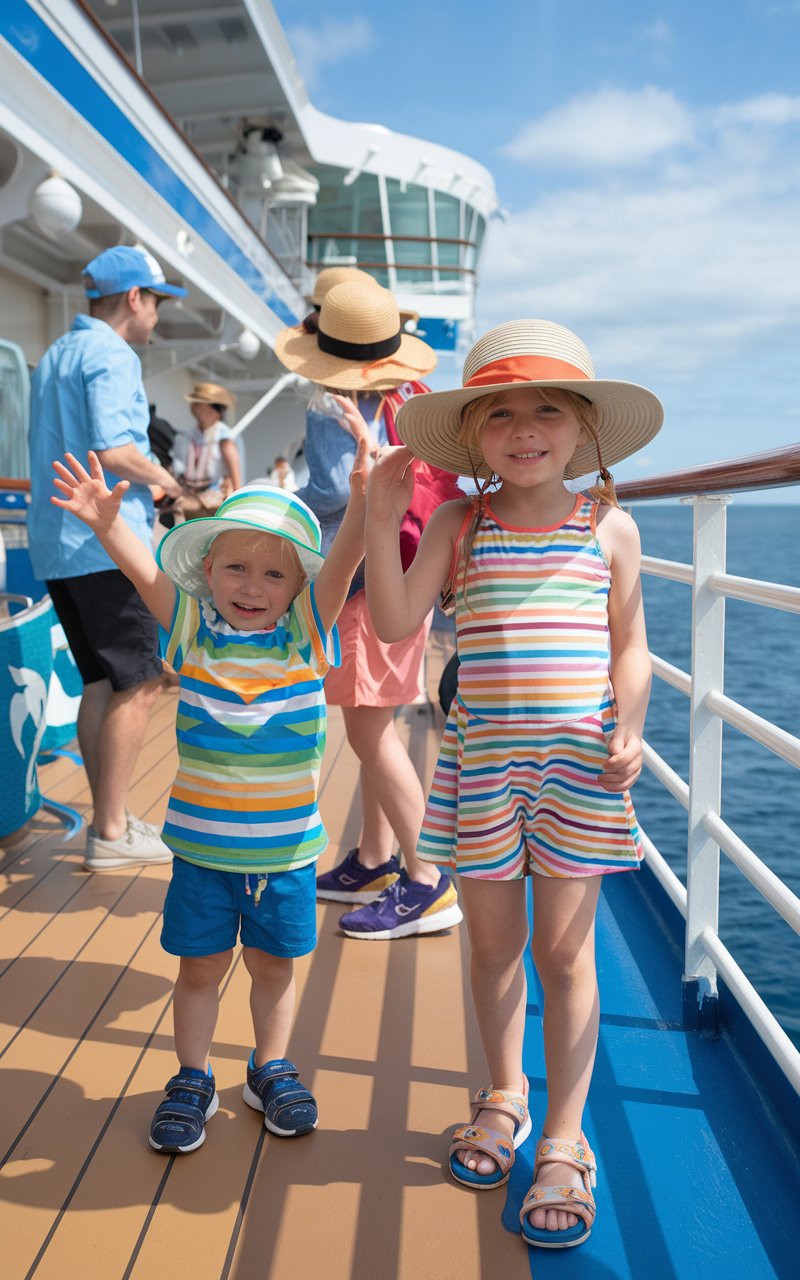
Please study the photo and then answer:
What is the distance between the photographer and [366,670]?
2568mm

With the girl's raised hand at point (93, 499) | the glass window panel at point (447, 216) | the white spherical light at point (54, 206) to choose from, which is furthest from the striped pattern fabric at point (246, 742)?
the glass window panel at point (447, 216)

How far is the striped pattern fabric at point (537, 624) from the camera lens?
161 cm

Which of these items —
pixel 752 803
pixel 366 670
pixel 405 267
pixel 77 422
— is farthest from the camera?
pixel 405 267

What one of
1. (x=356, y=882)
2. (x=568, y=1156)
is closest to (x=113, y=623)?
(x=356, y=882)

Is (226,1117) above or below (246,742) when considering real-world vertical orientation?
below

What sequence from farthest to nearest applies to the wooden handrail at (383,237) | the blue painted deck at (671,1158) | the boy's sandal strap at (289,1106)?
1. the wooden handrail at (383,237)
2. the boy's sandal strap at (289,1106)
3. the blue painted deck at (671,1158)

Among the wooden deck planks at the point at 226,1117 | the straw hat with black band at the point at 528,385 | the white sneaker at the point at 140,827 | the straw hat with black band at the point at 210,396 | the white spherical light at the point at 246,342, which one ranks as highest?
the white spherical light at the point at 246,342

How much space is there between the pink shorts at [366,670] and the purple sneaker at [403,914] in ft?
1.47

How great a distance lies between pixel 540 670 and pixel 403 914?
1214mm

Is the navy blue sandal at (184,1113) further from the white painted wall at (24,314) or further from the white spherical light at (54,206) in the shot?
the white painted wall at (24,314)

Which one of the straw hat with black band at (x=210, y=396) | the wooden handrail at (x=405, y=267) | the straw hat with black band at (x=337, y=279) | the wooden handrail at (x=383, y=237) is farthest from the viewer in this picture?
the wooden handrail at (x=405, y=267)

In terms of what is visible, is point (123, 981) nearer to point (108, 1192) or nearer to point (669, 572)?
point (108, 1192)

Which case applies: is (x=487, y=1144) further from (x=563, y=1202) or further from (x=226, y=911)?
(x=226, y=911)

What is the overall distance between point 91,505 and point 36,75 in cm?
385
